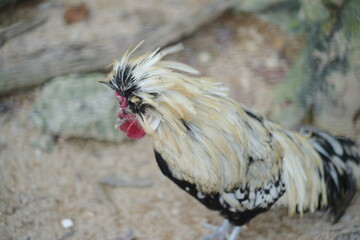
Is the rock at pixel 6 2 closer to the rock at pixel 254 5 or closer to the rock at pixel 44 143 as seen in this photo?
the rock at pixel 44 143

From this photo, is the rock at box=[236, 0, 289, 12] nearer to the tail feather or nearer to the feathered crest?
the tail feather

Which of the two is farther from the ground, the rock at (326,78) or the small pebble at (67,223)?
the rock at (326,78)

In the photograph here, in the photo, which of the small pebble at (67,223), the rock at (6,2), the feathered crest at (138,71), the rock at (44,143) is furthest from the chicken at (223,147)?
the rock at (6,2)

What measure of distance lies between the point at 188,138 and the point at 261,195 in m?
0.78

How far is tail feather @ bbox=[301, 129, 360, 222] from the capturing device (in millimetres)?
3361

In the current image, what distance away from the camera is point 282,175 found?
3105 mm

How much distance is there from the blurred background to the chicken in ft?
1.78

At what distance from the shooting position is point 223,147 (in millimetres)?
2738

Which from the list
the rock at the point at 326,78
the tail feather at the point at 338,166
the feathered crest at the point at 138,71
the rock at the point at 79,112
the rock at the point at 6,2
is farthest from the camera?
the rock at the point at 6,2

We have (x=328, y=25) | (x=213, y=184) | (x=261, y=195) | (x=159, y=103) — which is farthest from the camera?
(x=328, y=25)

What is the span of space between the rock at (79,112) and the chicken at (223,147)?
1477 millimetres

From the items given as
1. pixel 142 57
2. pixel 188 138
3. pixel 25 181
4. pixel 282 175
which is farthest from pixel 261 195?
pixel 25 181

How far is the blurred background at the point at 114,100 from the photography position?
376 cm

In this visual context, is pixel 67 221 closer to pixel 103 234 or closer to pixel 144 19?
pixel 103 234
